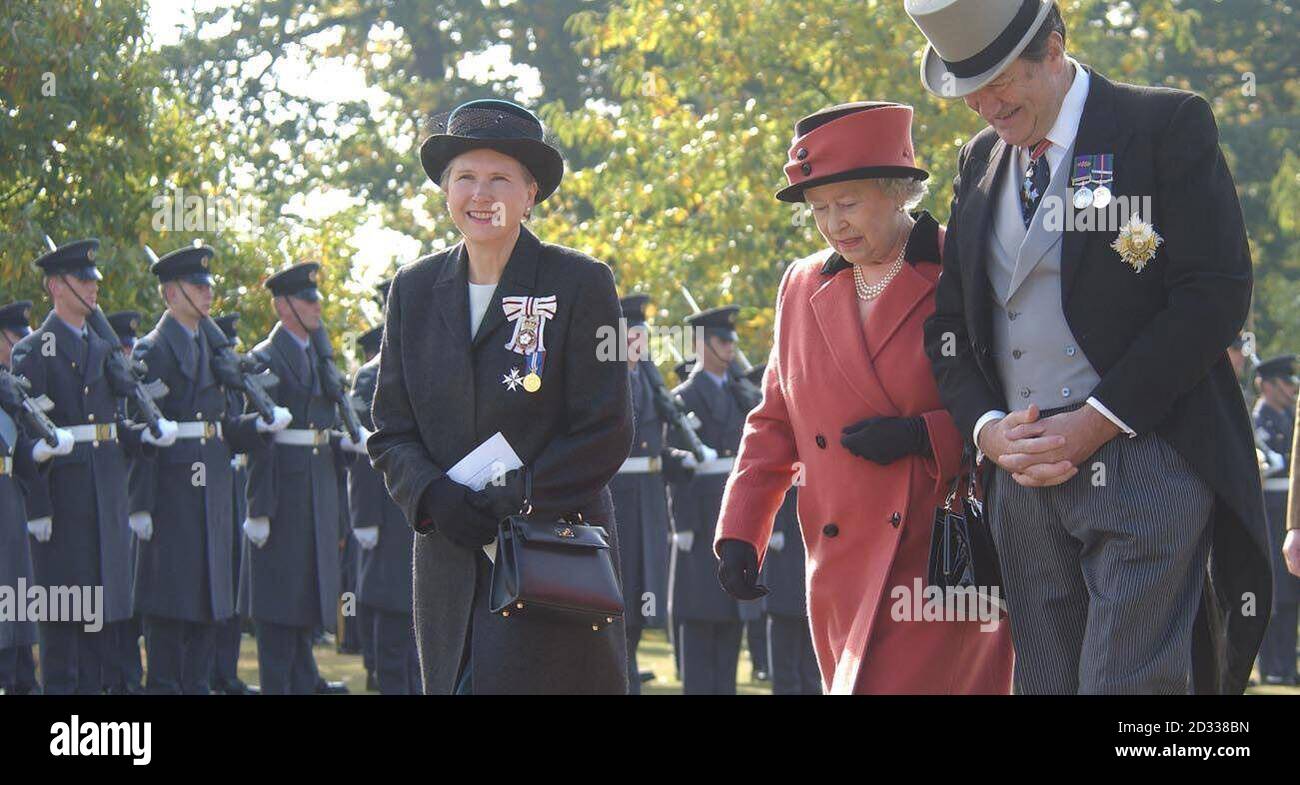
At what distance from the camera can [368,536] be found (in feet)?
39.5

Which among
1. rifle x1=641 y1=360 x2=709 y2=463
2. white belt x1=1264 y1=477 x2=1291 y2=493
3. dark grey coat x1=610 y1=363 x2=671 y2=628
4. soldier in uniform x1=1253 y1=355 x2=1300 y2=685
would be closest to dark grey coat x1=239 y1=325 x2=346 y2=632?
dark grey coat x1=610 y1=363 x2=671 y2=628

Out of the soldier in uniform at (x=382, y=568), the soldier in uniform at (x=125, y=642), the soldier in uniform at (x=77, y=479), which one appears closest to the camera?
the soldier in uniform at (x=77, y=479)

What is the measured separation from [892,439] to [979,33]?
Answer: 1.01m

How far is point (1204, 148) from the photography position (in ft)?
14.9

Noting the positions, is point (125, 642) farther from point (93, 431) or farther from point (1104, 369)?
point (1104, 369)

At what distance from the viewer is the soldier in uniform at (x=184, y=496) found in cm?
1142

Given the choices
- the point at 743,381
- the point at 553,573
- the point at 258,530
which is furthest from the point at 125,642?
the point at 553,573

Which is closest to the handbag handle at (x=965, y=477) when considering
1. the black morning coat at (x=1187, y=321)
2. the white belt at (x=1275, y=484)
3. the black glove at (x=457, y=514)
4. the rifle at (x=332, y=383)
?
the black morning coat at (x=1187, y=321)

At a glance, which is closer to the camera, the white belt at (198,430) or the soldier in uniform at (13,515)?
the soldier in uniform at (13,515)

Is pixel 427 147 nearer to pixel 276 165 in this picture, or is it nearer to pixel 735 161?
pixel 735 161

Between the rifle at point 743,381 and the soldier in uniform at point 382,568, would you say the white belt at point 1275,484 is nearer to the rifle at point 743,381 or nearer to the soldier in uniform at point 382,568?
the rifle at point 743,381

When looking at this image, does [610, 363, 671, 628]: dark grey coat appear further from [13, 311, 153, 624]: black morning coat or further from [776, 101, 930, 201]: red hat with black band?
[776, 101, 930, 201]: red hat with black band

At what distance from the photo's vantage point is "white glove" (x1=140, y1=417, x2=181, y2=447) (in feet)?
36.5

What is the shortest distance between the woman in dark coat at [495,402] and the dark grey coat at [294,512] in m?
6.56
